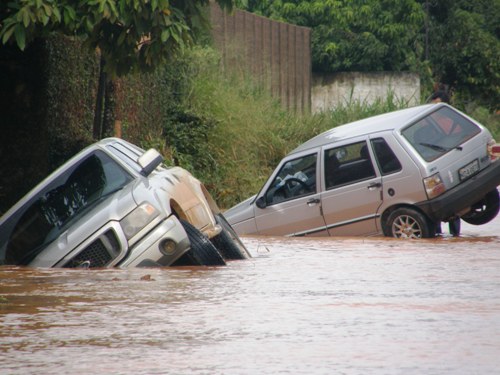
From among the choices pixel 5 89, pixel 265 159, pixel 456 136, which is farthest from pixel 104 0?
pixel 265 159

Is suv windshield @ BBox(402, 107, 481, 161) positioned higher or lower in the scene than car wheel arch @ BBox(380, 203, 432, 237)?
higher

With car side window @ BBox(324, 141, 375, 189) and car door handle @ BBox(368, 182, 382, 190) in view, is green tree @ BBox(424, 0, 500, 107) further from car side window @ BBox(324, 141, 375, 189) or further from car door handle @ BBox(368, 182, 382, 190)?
car door handle @ BBox(368, 182, 382, 190)

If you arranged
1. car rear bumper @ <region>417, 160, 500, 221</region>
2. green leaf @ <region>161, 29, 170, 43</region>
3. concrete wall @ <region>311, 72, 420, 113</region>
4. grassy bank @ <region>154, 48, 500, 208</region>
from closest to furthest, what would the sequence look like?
1. green leaf @ <region>161, 29, 170, 43</region>
2. car rear bumper @ <region>417, 160, 500, 221</region>
3. grassy bank @ <region>154, 48, 500, 208</region>
4. concrete wall @ <region>311, 72, 420, 113</region>

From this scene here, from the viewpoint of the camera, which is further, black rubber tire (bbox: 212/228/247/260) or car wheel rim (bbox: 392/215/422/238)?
car wheel rim (bbox: 392/215/422/238)

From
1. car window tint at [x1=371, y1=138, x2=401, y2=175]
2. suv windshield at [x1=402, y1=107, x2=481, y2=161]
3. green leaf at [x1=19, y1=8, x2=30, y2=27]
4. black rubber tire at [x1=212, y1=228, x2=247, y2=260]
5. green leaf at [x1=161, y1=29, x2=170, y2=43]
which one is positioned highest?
green leaf at [x1=19, y1=8, x2=30, y2=27]

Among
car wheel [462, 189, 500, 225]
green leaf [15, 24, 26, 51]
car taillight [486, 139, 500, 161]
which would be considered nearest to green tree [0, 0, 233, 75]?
green leaf [15, 24, 26, 51]

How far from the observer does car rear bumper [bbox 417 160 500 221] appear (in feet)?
49.4

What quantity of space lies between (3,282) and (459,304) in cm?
392

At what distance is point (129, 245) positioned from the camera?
10.8 metres

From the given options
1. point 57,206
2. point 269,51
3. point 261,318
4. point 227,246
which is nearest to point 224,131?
point 269,51

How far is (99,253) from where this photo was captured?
35.4ft

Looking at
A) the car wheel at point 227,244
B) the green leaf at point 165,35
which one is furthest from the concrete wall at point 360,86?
the car wheel at point 227,244

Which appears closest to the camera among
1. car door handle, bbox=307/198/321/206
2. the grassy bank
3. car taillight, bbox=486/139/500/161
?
car taillight, bbox=486/139/500/161

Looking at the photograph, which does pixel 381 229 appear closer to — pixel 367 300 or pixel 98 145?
pixel 98 145
